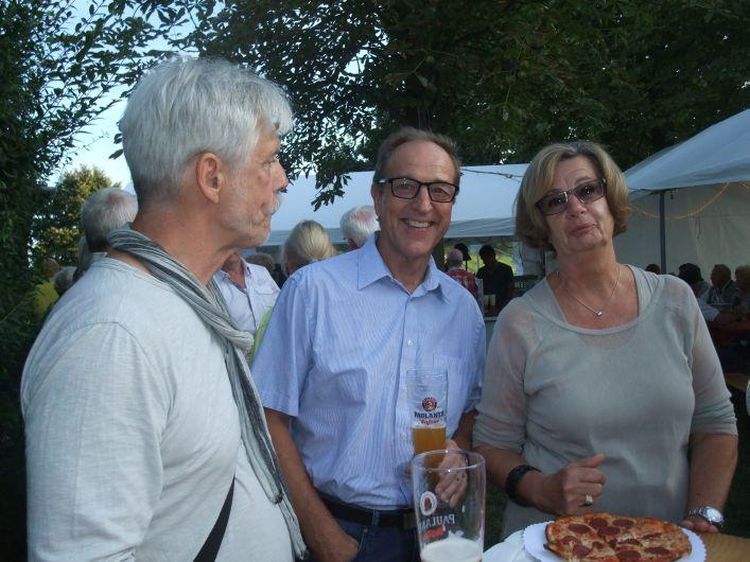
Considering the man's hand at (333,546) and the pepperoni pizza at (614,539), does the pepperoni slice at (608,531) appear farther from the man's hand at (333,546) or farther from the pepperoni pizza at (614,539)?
the man's hand at (333,546)

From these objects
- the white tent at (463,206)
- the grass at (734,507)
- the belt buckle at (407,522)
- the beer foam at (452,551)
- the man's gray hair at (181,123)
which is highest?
the white tent at (463,206)

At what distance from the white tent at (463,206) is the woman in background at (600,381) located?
10.6 metres

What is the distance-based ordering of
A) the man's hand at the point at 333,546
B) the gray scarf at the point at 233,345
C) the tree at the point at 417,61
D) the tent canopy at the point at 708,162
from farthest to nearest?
the tent canopy at the point at 708,162 < the tree at the point at 417,61 < the man's hand at the point at 333,546 < the gray scarf at the point at 233,345

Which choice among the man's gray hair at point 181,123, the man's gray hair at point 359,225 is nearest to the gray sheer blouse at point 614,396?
the man's gray hair at point 181,123

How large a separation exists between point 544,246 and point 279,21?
15.9 ft

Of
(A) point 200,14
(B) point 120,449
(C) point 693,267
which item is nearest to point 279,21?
(A) point 200,14

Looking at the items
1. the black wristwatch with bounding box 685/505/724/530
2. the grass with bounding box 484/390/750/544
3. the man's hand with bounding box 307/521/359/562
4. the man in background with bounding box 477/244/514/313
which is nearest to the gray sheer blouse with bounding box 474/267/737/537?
the black wristwatch with bounding box 685/505/724/530

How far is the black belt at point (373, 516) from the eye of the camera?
2119mm

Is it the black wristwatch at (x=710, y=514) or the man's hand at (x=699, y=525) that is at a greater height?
the black wristwatch at (x=710, y=514)

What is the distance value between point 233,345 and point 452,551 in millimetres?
628

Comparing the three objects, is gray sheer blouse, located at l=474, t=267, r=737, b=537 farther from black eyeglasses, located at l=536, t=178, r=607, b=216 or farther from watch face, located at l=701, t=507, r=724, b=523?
black eyeglasses, located at l=536, t=178, r=607, b=216

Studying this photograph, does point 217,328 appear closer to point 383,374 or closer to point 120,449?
point 120,449

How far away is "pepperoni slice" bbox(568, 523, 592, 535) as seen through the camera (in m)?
1.76

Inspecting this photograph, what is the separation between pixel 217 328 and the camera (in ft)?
4.68
